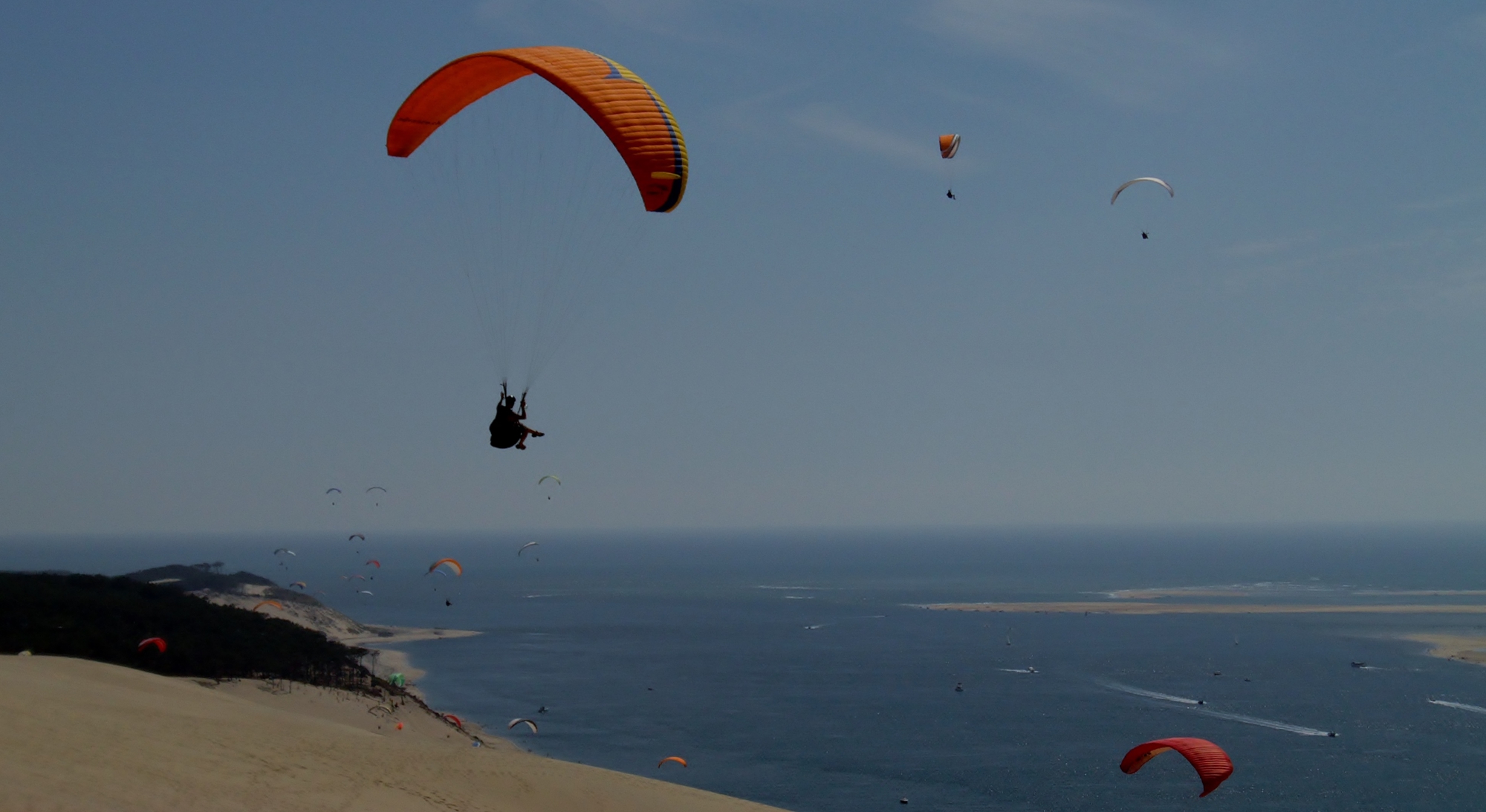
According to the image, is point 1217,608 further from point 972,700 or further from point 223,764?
point 223,764

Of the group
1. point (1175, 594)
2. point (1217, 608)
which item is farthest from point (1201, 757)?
point (1175, 594)

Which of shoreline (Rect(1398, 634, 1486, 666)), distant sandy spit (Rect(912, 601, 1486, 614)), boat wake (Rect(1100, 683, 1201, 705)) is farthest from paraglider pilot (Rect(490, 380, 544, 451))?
distant sandy spit (Rect(912, 601, 1486, 614))

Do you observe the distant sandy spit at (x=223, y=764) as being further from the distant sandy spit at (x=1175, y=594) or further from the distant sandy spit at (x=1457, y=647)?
→ the distant sandy spit at (x=1175, y=594)

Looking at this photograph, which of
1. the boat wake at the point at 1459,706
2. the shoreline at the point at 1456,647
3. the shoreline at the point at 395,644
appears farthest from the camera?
the shoreline at the point at 1456,647

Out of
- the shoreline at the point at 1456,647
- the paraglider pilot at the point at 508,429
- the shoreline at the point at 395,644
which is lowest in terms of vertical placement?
the shoreline at the point at 395,644

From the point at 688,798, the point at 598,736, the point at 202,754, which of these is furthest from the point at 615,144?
the point at 598,736

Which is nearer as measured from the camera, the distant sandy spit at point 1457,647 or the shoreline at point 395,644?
the shoreline at point 395,644

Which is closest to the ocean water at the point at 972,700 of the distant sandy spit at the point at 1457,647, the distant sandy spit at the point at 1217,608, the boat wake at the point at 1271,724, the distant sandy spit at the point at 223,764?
the boat wake at the point at 1271,724
